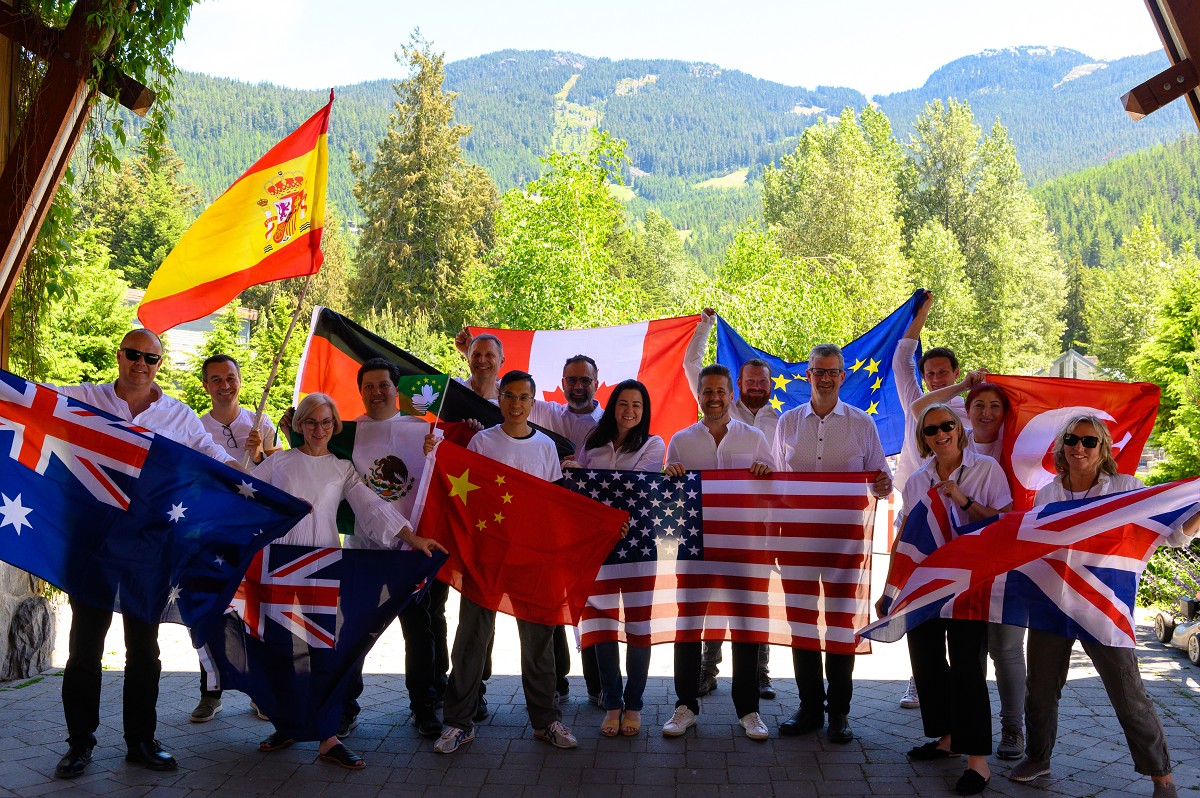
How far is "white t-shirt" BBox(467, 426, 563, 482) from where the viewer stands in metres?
6.10

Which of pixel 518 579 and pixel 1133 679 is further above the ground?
pixel 518 579

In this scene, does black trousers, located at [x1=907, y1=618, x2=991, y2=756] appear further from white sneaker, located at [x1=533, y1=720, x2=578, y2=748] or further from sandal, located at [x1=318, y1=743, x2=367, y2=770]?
sandal, located at [x1=318, y1=743, x2=367, y2=770]

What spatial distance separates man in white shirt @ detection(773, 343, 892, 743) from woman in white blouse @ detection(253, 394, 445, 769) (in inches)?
88.4

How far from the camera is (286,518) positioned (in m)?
5.48

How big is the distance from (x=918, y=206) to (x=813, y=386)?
174 feet

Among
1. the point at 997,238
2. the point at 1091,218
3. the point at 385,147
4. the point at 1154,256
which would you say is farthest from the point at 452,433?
the point at 1091,218

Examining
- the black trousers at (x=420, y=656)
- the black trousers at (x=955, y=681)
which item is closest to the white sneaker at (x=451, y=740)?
the black trousers at (x=420, y=656)

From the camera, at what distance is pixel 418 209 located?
5075cm

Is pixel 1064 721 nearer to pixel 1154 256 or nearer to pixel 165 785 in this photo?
pixel 165 785

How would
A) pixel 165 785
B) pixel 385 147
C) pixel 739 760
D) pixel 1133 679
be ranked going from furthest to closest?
1. pixel 385 147
2. pixel 739 760
3. pixel 165 785
4. pixel 1133 679

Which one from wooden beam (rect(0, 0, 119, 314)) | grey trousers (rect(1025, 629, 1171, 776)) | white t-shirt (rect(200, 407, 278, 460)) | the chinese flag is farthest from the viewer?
wooden beam (rect(0, 0, 119, 314))

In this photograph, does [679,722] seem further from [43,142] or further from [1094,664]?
[43,142]

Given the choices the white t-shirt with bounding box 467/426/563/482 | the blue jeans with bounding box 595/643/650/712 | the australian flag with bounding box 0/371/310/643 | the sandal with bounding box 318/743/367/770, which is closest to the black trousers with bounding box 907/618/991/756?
the blue jeans with bounding box 595/643/650/712

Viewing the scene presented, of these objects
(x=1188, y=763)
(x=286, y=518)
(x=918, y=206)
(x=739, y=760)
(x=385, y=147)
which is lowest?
(x=1188, y=763)
